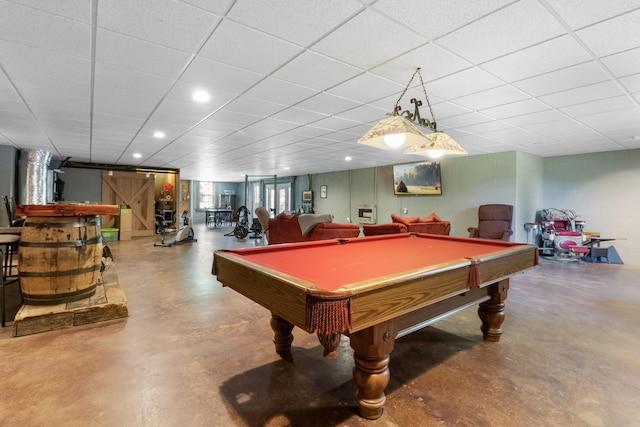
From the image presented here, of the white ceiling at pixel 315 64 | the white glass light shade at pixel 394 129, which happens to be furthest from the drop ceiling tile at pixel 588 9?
the white glass light shade at pixel 394 129

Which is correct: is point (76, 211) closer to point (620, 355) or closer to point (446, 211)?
point (620, 355)

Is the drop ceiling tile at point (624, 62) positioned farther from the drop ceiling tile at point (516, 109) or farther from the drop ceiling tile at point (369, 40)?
the drop ceiling tile at point (369, 40)

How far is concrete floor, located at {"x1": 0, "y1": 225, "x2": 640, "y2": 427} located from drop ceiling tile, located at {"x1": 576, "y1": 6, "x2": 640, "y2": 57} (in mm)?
2332

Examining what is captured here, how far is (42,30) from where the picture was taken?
6.81 feet

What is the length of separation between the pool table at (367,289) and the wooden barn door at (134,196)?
9439 mm

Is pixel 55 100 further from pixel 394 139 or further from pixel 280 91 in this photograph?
pixel 394 139

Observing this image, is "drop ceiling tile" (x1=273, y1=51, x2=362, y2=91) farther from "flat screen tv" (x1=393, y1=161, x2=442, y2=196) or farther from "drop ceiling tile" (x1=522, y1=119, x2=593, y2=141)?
"flat screen tv" (x1=393, y1=161, x2=442, y2=196)

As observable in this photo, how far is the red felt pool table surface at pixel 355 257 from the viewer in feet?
5.49

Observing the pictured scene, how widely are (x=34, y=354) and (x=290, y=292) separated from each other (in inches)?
90.5

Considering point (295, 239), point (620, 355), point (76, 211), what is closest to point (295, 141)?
point (295, 239)

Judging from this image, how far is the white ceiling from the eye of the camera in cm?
189

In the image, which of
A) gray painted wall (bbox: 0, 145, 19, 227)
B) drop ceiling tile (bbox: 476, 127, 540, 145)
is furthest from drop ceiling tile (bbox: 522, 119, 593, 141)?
gray painted wall (bbox: 0, 145, 19, 227)

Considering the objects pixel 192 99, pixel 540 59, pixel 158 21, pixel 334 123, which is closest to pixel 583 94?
pixel 540 59

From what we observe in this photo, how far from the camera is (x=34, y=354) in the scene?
2262mm
